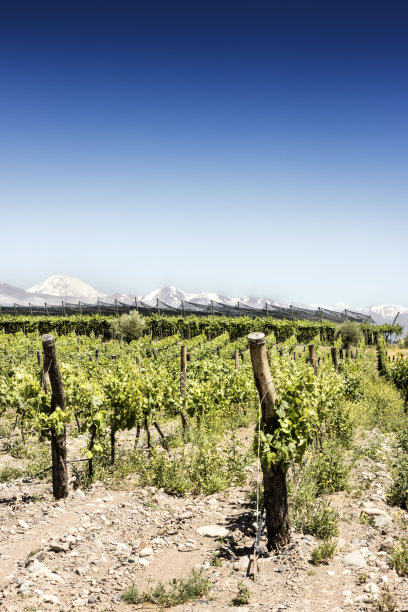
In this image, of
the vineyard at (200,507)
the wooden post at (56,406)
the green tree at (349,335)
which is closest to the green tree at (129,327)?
the green tree at (349,335)

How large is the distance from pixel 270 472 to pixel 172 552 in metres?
1.43

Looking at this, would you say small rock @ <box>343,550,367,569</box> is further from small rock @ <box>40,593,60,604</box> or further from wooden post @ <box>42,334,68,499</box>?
wooden post @ <box>42,334,68,499</box>

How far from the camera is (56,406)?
6082 millimetres

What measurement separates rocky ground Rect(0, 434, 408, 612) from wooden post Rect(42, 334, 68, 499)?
8.2 inches

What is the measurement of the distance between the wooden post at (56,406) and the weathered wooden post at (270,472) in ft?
10.4

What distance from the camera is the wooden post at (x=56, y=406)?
602cm

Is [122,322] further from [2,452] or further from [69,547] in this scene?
[69,547]

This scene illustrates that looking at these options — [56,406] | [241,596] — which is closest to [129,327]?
[56,406]

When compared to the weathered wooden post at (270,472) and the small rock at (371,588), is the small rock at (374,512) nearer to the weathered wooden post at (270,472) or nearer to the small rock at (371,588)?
the weathered wooden post at (270,472)

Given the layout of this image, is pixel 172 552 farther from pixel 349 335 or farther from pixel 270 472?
pixel 349 335

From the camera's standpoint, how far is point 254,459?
711 centimetres

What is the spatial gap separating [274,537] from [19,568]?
2.69 m

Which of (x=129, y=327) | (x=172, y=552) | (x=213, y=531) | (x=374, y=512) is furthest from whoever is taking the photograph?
(x=129, y=327)

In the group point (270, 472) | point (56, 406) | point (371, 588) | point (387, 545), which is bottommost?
point (387, 545)
